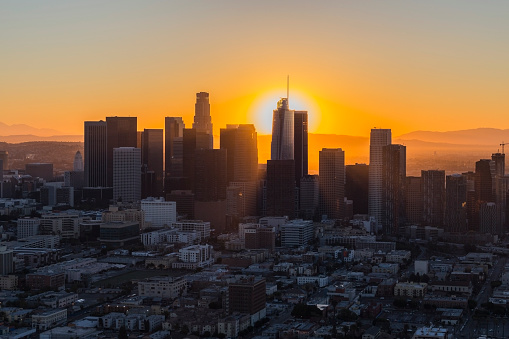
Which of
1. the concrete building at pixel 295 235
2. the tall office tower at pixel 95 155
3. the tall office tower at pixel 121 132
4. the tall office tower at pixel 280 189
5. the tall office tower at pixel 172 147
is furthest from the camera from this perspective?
the tall office tower at pixel 121 132

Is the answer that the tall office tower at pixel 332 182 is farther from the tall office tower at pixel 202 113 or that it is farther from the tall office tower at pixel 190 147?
the tall office tower at pixel 202 113

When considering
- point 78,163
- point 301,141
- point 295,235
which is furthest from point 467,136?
point 78,163

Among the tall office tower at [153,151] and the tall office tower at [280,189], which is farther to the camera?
the tall office tower at [153,151]

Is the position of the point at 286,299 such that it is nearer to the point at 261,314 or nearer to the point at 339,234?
the point at 261,314

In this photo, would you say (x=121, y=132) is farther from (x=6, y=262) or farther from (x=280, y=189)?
(x=6, y=262)

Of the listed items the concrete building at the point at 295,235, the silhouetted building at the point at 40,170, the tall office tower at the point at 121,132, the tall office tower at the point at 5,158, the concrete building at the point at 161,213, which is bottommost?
the concrete building at the point at 295,235

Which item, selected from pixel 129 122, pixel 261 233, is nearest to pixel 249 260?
pixel 261 233

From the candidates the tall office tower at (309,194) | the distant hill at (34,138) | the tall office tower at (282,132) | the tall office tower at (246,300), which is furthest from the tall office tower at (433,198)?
the distant hill at (34,138)

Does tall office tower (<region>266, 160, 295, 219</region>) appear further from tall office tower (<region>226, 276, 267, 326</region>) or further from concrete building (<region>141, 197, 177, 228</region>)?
tall office tower (<region>226, 276, 267, 326</region>)
